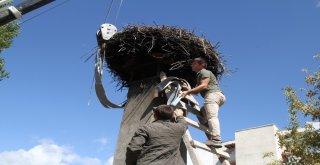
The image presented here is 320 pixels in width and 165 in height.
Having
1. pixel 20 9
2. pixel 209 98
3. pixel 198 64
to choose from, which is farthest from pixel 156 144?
pixel 20 9

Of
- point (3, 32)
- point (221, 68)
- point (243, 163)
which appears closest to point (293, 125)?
point (221, 68)

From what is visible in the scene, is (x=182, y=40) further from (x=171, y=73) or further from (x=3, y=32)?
(x=3, y=32)

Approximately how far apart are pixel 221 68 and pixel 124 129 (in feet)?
6.40

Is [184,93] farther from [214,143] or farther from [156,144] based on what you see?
[156,144]

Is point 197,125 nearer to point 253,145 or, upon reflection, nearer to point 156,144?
point 156,144

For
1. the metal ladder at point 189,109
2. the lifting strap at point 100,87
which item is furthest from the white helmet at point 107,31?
the metal ladder at point 189,109

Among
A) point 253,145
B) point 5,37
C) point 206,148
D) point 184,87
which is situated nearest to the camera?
point 206,148

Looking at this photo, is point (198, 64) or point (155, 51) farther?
point (155, 51)

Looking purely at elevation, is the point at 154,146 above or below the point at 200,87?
below

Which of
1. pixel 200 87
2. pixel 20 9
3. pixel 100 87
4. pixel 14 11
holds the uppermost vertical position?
pixel 20 9

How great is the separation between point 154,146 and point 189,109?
2.19 m

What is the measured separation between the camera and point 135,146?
3381 millimetres

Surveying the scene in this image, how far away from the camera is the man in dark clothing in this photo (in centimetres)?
339

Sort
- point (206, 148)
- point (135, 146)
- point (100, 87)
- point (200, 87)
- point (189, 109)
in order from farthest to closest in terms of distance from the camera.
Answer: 1. point (100, 87)
2. point (189, 109)
3. point (200, 87)
4. point (206, 148)
5. point (135, 146)
